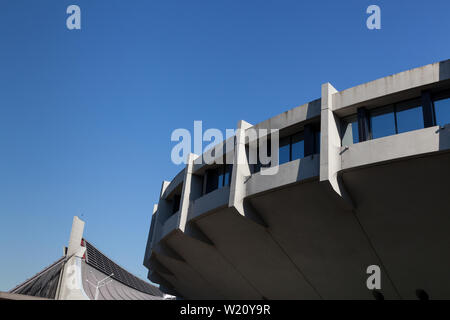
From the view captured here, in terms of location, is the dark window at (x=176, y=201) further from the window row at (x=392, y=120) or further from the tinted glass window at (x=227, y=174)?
the window row at (x=392, y=120)

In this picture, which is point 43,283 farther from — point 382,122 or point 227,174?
point 382,122

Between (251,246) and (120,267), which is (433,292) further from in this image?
(120,267)

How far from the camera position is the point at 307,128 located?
16.6 metres

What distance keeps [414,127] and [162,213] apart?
14.8 m

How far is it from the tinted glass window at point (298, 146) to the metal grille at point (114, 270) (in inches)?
1660

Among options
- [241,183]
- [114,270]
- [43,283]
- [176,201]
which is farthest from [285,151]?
[114,270]

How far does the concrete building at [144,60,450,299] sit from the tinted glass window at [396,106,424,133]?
3 cm

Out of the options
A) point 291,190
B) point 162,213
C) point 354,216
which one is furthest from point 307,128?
point 162,213

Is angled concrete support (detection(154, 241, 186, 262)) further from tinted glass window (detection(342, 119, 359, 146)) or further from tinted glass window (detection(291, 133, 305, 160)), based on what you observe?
tinted glass window (detection(342, 119, 359, 146))

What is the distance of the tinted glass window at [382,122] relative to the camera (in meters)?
14.9

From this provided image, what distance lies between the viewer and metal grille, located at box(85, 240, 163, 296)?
5453 centimetres

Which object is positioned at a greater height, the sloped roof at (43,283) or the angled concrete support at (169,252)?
the sloped roof at (43,283)

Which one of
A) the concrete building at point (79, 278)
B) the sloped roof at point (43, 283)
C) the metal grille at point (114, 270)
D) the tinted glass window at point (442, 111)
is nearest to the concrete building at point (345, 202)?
the tinted glass window at point (442, 111)

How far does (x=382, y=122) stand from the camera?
15.1 metres
